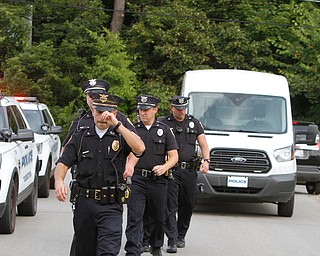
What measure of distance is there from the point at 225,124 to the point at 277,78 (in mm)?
1536

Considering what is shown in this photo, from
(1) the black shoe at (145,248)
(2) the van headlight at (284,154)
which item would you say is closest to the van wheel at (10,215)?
(1) the black shoe at (145,248)

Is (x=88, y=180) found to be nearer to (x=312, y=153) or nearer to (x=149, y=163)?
(x=149, y=163)

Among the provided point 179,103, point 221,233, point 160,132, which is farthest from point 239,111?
point 160,132

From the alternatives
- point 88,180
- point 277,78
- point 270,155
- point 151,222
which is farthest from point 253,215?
point 88,180

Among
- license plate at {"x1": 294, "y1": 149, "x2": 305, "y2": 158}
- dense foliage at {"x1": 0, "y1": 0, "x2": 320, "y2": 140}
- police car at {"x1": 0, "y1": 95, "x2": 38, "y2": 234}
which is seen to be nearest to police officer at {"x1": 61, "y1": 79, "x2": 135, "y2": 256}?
police car at {"x1": 0, "y1": 95, "x2": 38, "y2": 234}

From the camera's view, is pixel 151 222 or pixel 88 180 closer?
pixel 88 180

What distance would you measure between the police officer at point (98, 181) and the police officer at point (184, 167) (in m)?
3.39

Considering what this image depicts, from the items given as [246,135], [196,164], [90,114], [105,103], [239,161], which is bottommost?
[239,161]

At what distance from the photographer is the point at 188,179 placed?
11.2 meters

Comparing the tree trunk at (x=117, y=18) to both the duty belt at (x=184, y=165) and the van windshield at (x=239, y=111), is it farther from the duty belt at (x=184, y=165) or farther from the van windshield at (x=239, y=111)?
the duty belt at (x=184, y=165)

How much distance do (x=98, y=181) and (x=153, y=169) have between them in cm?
237

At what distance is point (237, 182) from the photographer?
567 inches

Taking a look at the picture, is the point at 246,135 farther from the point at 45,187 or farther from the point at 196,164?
the point at 45,187

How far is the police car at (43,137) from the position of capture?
622 inches
